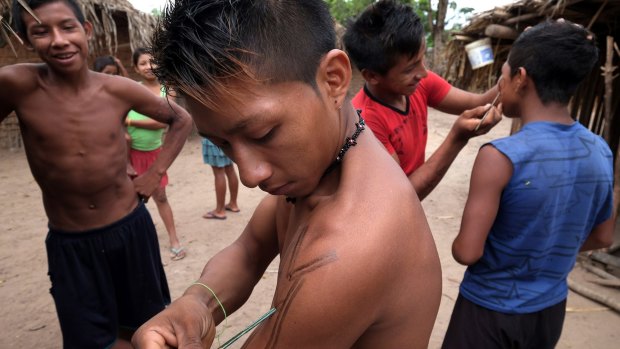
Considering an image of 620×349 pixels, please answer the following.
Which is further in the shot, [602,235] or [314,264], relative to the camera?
[602,235]

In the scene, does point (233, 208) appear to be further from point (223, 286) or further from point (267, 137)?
point (267, 137)

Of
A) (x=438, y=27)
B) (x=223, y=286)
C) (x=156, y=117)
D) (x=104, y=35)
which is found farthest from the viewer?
(x=438, y=27)

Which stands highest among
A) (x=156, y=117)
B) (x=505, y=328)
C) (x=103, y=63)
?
(x=103, y=63)

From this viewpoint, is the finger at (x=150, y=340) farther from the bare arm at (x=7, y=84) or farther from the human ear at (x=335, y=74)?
the bare arm at (x=7, y=84)

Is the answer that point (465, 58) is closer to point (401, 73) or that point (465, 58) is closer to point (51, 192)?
point (401, 73)

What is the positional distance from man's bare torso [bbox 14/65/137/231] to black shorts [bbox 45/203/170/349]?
0.33ft

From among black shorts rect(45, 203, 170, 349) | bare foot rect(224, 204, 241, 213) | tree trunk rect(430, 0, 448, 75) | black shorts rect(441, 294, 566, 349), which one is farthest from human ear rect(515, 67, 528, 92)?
tree trunk rect(430, 0, 448, 75)

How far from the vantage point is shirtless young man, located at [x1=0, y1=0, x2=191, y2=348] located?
2299mm

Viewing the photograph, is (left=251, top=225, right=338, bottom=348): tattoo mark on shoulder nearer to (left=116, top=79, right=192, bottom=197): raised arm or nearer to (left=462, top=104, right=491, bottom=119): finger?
(left=462, top=104, right=491, bottom=119): finger

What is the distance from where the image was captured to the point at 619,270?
163 inches

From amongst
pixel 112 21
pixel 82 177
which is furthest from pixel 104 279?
pixel 112 21

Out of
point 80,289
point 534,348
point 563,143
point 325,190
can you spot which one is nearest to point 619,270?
point 534,348

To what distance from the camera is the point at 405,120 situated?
2.48 metres

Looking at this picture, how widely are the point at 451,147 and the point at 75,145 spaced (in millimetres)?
2059
